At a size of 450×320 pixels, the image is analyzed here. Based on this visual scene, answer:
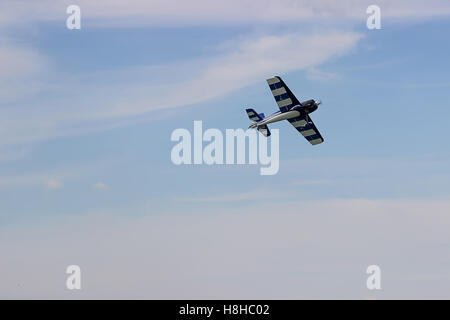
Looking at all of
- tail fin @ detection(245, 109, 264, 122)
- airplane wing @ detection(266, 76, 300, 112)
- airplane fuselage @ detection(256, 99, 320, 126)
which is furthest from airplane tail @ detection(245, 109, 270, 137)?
airplane wing @ detection(266, 76, 300, 112)

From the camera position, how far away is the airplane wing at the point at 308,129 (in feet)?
326

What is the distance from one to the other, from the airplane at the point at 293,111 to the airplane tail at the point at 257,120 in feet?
1.45

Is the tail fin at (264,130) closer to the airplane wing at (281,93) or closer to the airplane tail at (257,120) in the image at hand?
the airplane tail at (257,120)

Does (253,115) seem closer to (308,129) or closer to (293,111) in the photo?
(308,129)

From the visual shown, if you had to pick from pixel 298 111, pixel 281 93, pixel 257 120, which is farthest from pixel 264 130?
pixel 281 93

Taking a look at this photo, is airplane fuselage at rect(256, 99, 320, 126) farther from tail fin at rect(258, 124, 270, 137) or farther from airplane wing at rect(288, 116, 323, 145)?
tail fin at rect(258, 124, 270, 137)

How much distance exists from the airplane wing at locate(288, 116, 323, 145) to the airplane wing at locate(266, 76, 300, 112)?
297 centimetres

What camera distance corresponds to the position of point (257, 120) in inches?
4237

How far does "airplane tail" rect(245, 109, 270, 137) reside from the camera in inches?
4080

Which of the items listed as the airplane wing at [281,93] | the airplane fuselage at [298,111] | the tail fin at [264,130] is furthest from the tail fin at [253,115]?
the airplane wing at [281,93]
